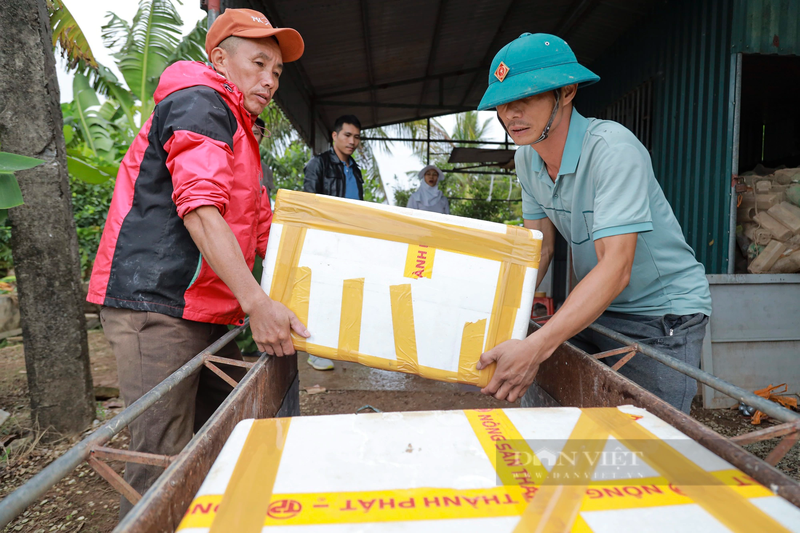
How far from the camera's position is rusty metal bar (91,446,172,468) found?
895 millimetres

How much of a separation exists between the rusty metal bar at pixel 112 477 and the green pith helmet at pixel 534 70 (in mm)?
1380

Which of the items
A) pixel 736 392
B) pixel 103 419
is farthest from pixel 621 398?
pixel 103 419

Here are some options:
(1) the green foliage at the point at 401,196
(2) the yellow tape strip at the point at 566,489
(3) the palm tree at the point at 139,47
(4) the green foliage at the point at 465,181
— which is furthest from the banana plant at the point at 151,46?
(1) the green foliage at the point at 401,196

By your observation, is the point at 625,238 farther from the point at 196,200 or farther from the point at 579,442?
the point at 196,200

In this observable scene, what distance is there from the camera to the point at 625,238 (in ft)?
4.81

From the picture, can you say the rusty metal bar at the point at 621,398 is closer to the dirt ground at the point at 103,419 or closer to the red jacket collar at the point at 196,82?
the red jacket collar at the point at 196,82

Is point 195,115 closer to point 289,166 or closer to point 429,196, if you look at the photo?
point 429,196

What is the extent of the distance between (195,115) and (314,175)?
2.96 meters

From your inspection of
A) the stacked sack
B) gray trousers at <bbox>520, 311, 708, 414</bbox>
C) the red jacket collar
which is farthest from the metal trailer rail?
the stacked sack

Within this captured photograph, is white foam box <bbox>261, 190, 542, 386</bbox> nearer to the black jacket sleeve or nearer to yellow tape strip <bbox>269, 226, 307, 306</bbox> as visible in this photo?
yellow tape strip <bbox>269, 226, 307, 306</bbox>

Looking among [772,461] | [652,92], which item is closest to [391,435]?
[772,461]

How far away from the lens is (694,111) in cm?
449

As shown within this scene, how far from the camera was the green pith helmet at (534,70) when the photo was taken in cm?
153

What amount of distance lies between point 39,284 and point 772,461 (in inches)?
138
